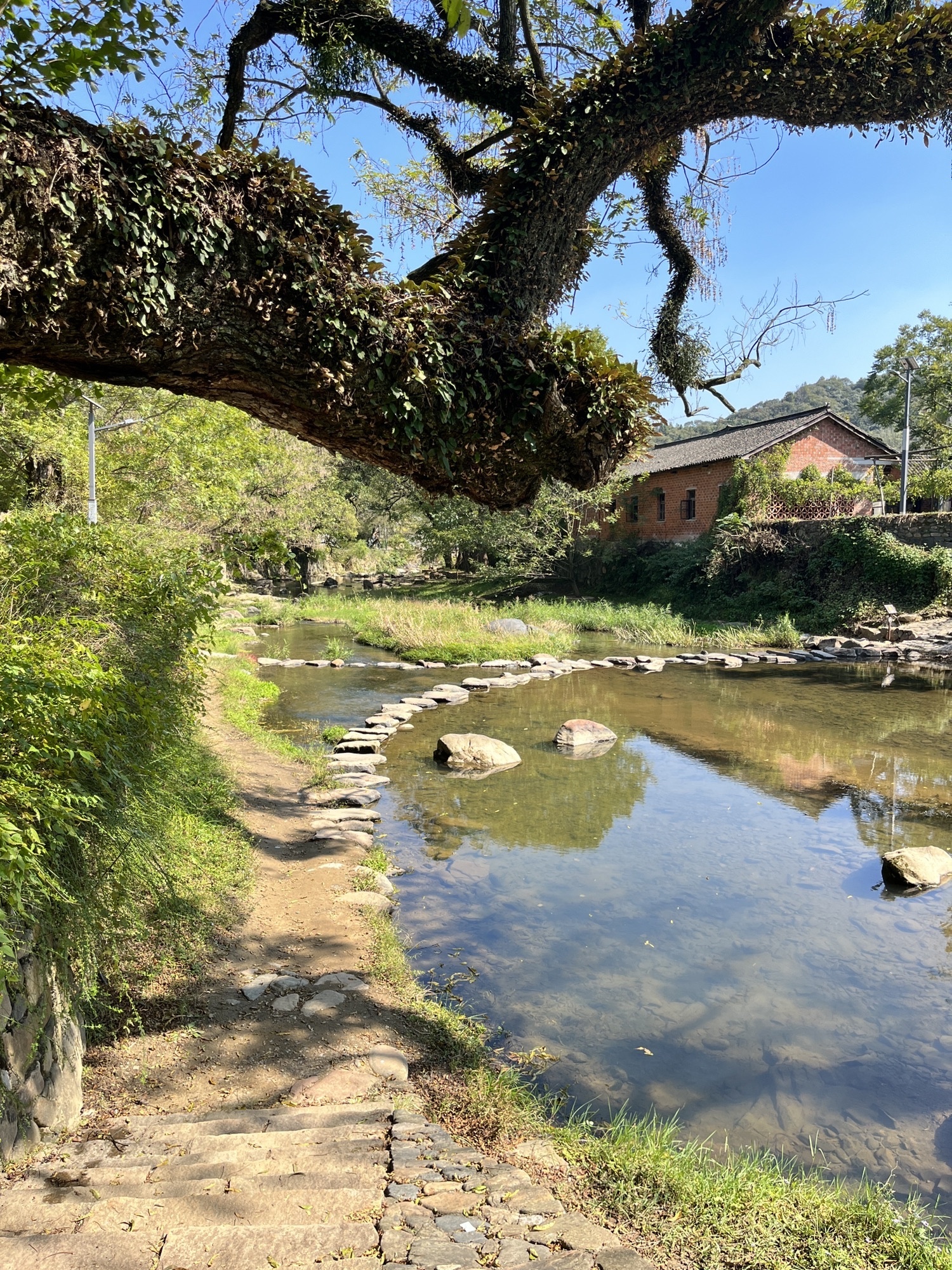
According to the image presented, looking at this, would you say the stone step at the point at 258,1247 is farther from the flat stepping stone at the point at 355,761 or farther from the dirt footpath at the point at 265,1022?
the flat stepping stone at the point at 355,761

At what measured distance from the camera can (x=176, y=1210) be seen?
2416mm

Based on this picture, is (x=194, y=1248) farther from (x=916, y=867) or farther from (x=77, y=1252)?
(x=916, y=867)

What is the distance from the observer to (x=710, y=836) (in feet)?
27.0

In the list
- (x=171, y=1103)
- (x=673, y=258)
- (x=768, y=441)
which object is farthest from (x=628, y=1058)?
(x=768, y=441)

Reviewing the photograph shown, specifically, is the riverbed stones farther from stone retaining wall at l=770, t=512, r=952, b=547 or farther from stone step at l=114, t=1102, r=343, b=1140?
stone retaining wall at l=770, t=512, r=952, b=547

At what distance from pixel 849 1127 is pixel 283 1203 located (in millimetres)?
3126

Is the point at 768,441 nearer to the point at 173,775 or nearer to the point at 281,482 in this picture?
the point at 281,482

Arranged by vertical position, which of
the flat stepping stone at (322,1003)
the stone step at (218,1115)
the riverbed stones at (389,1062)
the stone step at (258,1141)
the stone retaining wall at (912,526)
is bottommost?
the flat stepping stone at (322,1003)

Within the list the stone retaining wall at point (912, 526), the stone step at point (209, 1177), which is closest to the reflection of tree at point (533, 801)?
the stone step at point (209, 1177)

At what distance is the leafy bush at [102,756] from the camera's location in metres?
3.01

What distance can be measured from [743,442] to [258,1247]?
3208 centimetres

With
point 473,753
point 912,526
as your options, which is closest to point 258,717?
point 473,753

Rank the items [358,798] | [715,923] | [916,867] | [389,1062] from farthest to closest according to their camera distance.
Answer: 1. [358,798]
2. [916,867]
3. [715,923]
4. [389,1062]

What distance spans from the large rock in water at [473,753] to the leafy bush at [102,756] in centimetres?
421
